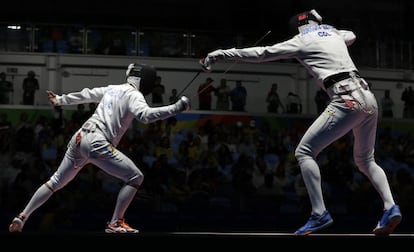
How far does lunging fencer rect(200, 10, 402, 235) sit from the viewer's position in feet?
12.6

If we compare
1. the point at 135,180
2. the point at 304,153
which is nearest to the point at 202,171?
the point at 135,180

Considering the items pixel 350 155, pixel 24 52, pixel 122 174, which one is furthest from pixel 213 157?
pixel 24 52

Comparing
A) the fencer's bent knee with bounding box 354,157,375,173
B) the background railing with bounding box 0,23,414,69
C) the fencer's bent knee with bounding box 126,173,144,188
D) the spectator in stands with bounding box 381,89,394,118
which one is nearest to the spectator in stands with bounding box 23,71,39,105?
the background railing with bounding box 0,23,414,69

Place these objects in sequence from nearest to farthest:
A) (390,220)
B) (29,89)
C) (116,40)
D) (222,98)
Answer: (390,220)
(29,89)
(222,98)
(116,40)

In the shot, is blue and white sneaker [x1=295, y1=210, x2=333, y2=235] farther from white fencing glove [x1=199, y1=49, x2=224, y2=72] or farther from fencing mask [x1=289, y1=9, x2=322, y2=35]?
fencing mask [x1=289, y1=9, x2=322, y2=35]

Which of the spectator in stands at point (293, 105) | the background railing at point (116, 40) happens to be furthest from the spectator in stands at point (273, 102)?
the background railing at point (116, 40)

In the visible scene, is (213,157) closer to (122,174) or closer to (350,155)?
(350,155)

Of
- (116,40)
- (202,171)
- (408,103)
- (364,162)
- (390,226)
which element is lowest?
(390,226)

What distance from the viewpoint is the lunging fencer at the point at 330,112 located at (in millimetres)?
3846

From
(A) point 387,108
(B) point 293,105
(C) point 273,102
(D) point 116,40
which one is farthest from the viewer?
(D) point 116,40

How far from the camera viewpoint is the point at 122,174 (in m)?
4.29

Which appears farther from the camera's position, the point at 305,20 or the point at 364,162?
the point at 305,20

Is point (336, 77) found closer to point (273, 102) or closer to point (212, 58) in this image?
point (212, 58)

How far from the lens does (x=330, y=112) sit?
3.89 m
